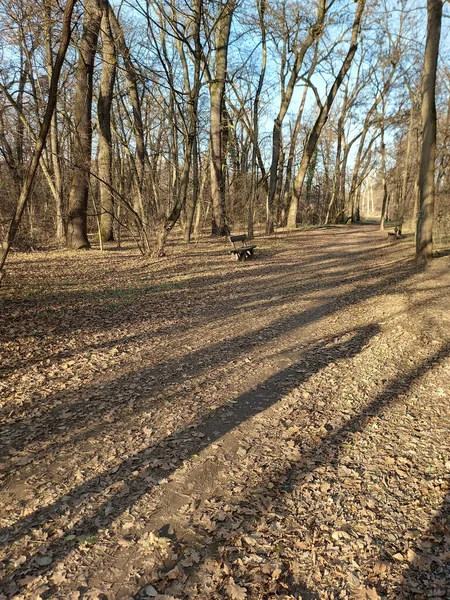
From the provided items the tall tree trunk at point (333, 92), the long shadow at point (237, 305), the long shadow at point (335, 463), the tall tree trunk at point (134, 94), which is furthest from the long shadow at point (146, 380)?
the tall tree trunk at point (333, 92)

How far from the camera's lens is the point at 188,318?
8172mm

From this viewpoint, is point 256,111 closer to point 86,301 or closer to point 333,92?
point 333,92

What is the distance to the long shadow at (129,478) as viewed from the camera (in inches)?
115

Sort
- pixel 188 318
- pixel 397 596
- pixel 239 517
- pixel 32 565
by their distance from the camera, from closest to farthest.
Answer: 1. pixel 397 596
2. pixel 32 565
3. pixel 239 517
4. pixel 188 318

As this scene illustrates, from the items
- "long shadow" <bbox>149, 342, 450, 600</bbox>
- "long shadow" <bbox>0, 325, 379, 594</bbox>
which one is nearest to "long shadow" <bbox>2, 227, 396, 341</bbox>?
"long shadow" <bbox>0, 325, 379, 594</bbox>

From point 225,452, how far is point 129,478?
92 centimetres

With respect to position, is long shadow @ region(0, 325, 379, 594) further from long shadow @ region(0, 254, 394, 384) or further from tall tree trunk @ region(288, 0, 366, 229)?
tall tree trunk @ region(288, 0, 366, 229)

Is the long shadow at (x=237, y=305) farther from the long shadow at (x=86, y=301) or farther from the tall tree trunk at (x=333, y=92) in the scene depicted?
the tall tree trunk at (x=333, y=92)

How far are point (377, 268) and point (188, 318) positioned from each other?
7724 millimetres

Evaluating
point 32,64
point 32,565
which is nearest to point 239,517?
point 32,565

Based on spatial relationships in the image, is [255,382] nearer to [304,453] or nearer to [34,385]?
[304,453]

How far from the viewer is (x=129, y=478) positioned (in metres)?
3.54

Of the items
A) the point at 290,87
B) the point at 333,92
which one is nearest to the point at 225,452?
the point at 290,87

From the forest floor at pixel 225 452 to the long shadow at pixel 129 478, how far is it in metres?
0.02
